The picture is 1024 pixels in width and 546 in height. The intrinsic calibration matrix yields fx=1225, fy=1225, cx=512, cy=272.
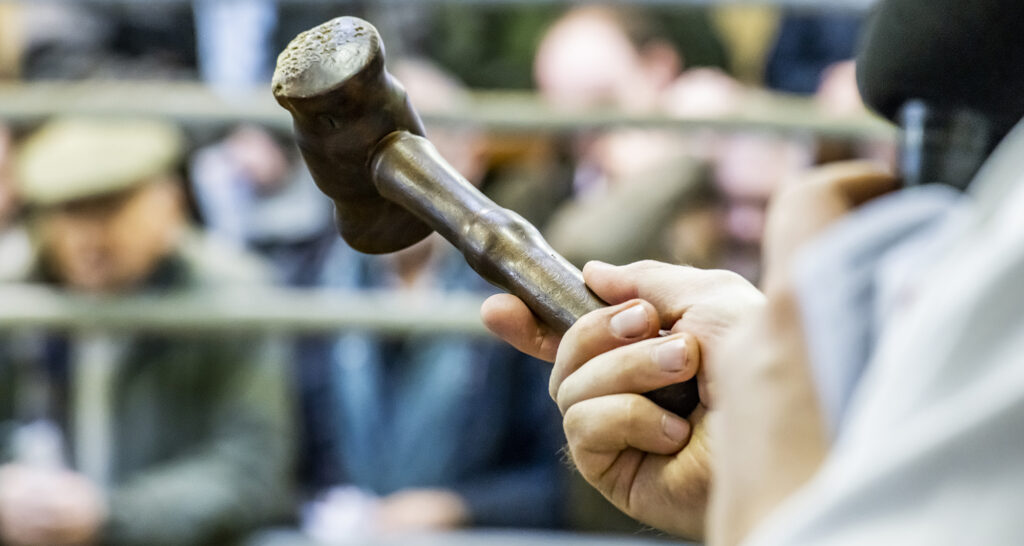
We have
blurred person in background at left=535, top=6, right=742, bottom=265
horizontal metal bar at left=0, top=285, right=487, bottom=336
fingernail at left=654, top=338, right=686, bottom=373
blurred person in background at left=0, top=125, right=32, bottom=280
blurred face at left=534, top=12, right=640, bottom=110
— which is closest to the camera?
fingernail at left=654, top=338, right=686, bottom=373

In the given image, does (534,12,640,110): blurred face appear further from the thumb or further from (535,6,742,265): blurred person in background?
the thumb

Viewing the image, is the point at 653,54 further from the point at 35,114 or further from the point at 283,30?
the point at 35,114

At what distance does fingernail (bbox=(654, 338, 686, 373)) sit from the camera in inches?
24.9

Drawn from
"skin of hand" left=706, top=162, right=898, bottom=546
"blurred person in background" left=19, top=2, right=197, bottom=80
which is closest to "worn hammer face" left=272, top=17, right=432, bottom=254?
"skin of hand" left=706, top=162, right=898, bottom=546

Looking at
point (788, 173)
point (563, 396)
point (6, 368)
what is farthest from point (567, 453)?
point (6, 368)

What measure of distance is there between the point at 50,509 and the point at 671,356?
1102mm

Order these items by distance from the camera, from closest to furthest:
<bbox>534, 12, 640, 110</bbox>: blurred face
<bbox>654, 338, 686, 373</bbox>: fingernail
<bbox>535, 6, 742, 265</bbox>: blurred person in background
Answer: <bbox>654, 338, 686, 373</bbox>: fingernail
<bbox>535, 6, 742, 265</bbox>: blurred person in background
<bbox>534, 12, 640, 110</bbox>: blurred face

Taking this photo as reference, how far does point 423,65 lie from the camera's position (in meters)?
1.90

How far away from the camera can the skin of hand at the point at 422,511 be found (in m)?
1.58

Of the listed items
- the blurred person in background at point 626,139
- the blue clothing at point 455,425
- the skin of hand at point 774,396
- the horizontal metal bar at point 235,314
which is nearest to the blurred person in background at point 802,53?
the blurred person in background at point 626,139

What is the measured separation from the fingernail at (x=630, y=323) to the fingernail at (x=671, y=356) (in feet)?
0.08

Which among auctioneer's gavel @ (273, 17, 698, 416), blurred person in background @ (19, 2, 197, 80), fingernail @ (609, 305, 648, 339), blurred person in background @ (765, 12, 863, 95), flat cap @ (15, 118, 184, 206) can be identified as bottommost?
fingernail @ (609, 305, 648, 339)

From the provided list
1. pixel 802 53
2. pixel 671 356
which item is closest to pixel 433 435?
pixel 802 53

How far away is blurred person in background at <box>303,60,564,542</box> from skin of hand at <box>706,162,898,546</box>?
1157mm
